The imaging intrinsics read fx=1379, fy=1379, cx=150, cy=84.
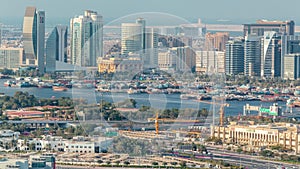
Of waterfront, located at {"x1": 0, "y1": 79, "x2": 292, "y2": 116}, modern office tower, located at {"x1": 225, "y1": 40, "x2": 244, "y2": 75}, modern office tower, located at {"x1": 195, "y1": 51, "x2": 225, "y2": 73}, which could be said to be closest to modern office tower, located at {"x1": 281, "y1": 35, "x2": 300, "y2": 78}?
modern office tower, located at {"x1": 225, "y1": 40, "x2": 244, "y2": 75}

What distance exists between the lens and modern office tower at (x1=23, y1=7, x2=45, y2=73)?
99.6 ft

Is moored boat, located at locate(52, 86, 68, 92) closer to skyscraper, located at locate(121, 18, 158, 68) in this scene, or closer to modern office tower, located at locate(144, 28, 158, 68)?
skyscraper, located at locate(121, 18, 158, 68)

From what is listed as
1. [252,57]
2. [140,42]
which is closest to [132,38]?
[140,42]

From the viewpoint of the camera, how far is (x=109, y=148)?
46.3 feet

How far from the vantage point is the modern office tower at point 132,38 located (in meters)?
16.8

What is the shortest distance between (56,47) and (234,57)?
13.3 feet

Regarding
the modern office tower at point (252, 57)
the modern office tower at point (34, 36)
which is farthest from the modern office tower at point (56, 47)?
the modern office tower at point (252, 57)

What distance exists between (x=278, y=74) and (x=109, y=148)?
1586 cm

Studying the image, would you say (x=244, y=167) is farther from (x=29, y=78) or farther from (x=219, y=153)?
(x=29, y=78)

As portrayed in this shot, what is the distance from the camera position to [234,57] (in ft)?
99.3

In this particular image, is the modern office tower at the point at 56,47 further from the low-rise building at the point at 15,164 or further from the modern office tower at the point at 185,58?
the low-rise building at the point at 15,164

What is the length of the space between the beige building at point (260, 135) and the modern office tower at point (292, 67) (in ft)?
41.4

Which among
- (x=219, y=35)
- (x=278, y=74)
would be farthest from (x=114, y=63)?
(x=219, y=35)

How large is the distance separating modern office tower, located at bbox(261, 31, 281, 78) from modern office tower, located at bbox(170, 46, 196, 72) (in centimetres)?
1138
